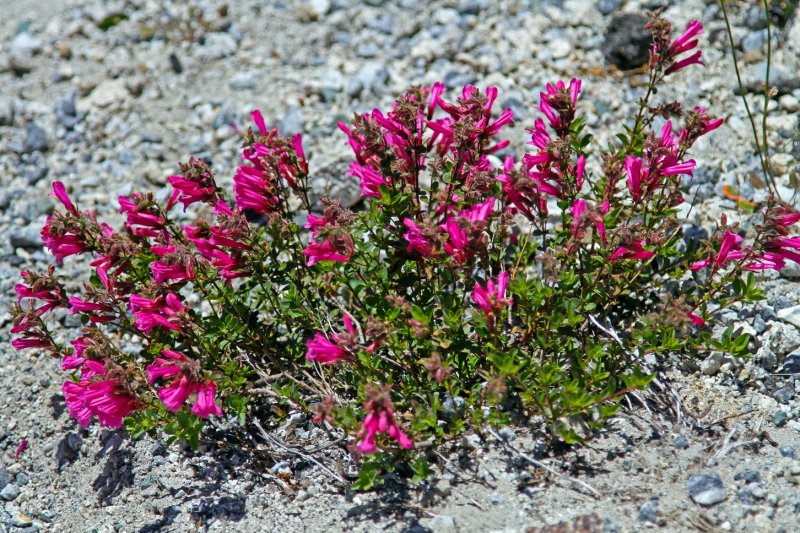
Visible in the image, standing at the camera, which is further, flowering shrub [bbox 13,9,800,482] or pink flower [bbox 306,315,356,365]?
flowering shrub [bbox 13,9,800,482]

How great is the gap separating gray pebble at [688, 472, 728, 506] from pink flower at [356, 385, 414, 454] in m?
1.27

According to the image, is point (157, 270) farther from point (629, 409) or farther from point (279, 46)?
point (279, 46)

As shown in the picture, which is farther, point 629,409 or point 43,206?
point 43,206

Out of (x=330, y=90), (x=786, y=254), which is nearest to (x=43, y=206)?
(x=330, y=90)

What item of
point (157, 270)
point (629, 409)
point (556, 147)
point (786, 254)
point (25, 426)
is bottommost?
point (25, 426)

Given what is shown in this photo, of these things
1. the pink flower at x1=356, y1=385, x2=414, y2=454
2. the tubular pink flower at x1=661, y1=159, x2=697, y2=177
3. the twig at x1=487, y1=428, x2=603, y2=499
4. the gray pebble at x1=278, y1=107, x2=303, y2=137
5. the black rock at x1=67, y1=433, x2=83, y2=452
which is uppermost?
the tubular pink flower at x1=661, y1=159, x2=697, y2=177

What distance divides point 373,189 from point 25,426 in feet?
8.63

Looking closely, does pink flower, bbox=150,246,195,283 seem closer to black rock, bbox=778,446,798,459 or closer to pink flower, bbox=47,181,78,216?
pink flower, bbox=47,181,78,216

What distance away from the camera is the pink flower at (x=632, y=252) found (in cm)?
292

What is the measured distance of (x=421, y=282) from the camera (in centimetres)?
352

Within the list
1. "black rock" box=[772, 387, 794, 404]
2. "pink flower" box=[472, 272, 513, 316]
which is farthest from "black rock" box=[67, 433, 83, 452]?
"black rock" box=[772, 387, 794, 404]

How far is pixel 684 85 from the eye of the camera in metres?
5.10

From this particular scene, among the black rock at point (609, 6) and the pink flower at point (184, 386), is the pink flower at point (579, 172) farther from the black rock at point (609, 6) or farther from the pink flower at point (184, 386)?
the black rock at point (609, 6)

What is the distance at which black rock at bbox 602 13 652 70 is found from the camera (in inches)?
206
